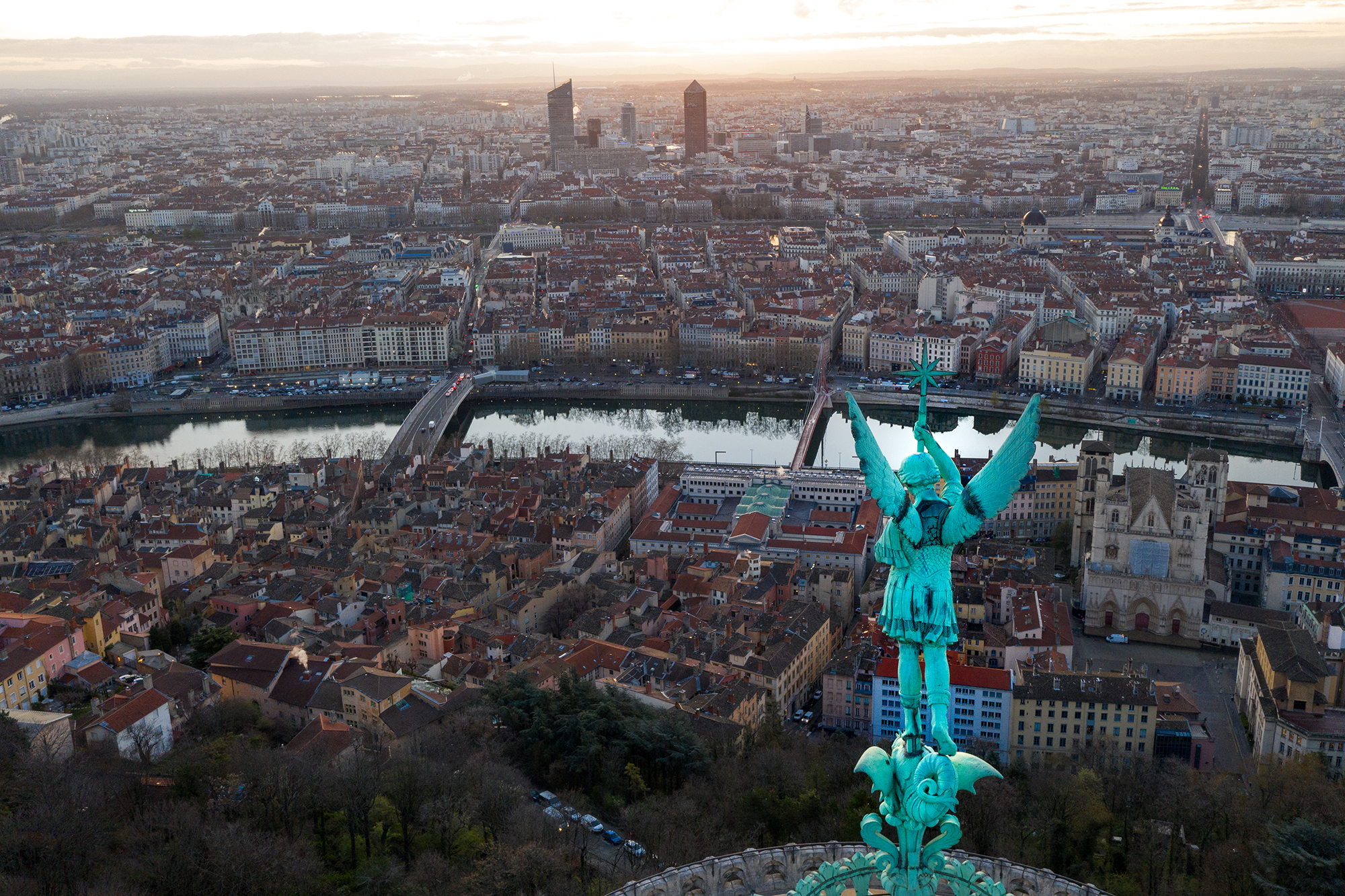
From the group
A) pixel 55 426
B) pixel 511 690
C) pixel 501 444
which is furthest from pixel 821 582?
pixel 55 426

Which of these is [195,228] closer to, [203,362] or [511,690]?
[203,362]

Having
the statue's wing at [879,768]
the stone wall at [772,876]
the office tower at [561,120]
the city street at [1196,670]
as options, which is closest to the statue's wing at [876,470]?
the statue's wing at [879,768]

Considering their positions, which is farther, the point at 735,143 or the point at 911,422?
the point at 735,143

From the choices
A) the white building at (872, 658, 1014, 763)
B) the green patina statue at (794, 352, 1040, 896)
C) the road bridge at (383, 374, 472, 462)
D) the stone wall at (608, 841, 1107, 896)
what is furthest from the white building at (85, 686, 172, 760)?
the road bridge at (383, 374, 472, 462)

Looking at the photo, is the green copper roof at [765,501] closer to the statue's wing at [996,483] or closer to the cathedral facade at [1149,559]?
the cathedral facade at [1149,559]

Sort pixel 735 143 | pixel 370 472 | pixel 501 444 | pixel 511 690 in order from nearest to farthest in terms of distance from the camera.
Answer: pixel 511 690
pixel 370 472
pixel 501 444
pixel 735 143

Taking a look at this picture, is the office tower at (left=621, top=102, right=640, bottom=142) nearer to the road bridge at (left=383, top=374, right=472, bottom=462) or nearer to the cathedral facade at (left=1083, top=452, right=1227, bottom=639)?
the road bridge at (left=383, top=374, right=472, bottom=462)

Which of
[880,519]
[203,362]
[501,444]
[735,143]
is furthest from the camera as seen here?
[735,143]

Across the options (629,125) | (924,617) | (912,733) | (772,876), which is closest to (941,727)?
(912,733)
